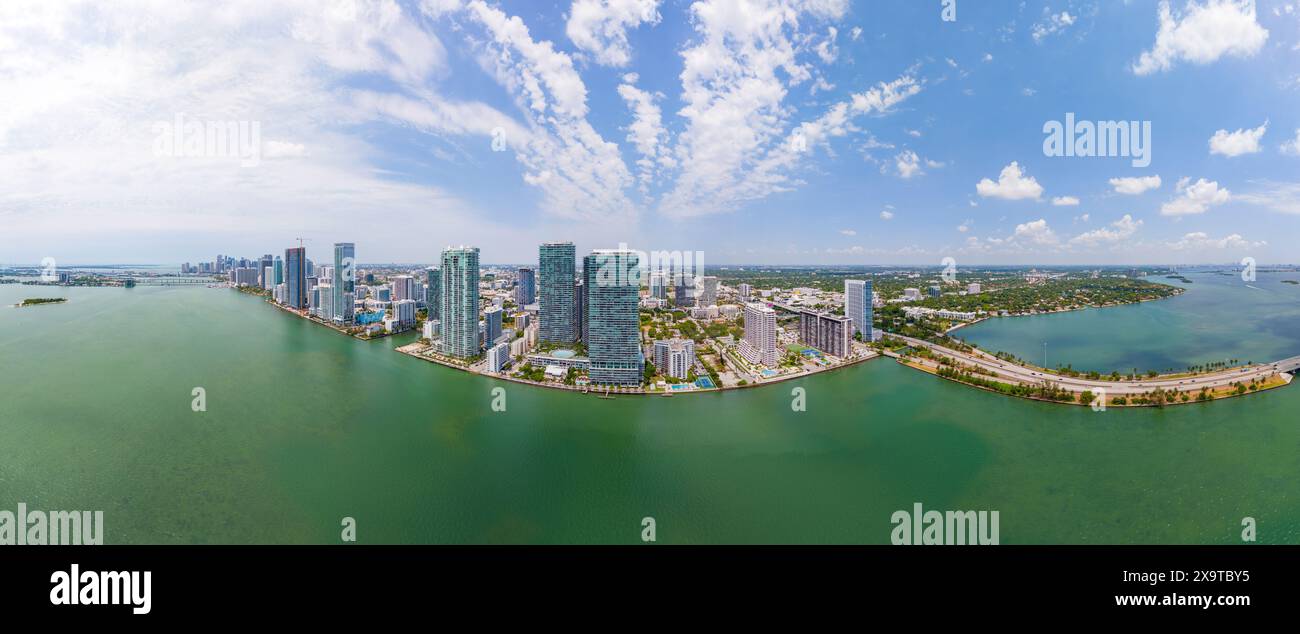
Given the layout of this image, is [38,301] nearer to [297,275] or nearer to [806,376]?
[297,275]

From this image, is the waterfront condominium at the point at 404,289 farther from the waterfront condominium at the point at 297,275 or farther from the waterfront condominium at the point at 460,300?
the waterfront condominium at the point at 460,300

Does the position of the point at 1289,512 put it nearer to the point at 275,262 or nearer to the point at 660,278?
the point at 660,278

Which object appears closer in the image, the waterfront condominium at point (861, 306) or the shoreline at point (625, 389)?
the shoreline at point (625, 389)

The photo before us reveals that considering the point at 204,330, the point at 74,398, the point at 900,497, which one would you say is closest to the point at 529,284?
the point at 204,330

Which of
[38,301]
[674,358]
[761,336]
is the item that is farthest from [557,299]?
[38,301]

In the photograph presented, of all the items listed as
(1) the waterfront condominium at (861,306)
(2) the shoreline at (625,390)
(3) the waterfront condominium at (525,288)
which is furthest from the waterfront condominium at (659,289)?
(2) the shoreline at (625,390)
